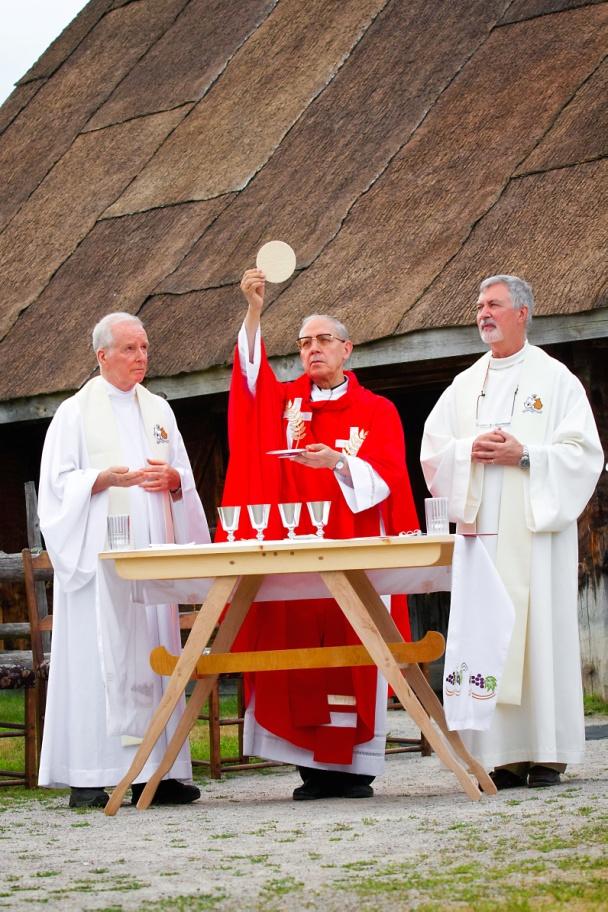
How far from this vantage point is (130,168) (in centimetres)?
1304

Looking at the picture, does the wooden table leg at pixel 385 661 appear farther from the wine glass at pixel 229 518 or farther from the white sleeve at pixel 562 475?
the white sleeve at pixel 562 475

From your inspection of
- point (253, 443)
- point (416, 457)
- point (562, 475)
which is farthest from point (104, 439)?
point (416, 457)

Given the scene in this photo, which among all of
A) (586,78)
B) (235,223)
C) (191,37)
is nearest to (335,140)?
(235,223)

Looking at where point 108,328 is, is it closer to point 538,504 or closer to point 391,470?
point 391,470

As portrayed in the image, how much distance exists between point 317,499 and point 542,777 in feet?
4.43

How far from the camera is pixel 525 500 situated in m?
6.49

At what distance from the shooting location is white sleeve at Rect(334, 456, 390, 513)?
6352 mm

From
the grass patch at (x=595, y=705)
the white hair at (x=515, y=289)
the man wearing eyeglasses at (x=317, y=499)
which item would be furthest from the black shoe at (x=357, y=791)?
the grass patch at (x=595, y=705)

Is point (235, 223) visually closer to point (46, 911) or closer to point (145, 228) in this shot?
point (145, 228)

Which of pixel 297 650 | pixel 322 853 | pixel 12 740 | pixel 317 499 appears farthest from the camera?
pixel 12 740

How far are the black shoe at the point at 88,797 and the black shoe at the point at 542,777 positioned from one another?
5.21 ft

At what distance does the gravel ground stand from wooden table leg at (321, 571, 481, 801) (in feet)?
0.45

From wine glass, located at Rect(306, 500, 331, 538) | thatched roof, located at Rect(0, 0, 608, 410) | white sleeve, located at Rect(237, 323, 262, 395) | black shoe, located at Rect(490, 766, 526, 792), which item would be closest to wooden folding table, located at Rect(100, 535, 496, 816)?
wine glass, located at Rect(306, 500, 331, 538)

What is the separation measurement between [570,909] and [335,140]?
27.7ft
